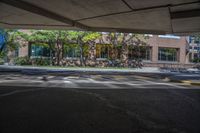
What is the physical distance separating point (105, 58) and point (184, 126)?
1475 inches

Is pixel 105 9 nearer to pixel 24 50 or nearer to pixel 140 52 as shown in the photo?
pixel 24 50

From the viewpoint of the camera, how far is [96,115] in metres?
7.81

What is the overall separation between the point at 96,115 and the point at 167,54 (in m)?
42.6

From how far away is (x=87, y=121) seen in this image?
7086 mm

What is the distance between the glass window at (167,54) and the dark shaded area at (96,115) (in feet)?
123

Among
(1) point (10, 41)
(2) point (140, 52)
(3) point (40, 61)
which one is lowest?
(3) point (40, 61)

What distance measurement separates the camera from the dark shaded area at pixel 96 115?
643 cm

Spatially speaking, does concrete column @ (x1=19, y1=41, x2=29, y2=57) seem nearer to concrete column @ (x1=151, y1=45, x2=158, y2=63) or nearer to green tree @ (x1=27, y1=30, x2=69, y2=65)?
green tree @ (x1=27, y1=30, x2=69, y2=65)

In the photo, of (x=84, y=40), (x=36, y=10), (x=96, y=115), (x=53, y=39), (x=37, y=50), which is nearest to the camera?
(x=96, y=115)

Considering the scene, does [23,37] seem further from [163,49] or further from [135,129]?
[135,129]

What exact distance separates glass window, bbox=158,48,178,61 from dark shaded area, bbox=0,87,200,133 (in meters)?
37.6

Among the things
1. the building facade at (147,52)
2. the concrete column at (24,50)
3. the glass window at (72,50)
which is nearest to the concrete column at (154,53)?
the building facade at (147,52)

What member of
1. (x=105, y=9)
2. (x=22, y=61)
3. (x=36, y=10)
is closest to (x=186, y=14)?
(x=105, y=9)

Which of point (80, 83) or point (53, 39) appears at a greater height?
point (53, 39)
